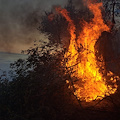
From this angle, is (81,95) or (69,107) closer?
(69,107)

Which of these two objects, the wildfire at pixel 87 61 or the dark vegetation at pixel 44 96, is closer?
the dark vegetation at pixel 44 96

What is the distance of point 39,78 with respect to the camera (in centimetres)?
614

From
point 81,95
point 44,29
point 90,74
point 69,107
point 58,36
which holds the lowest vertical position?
point 69,107

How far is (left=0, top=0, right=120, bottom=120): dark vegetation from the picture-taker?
4.75m

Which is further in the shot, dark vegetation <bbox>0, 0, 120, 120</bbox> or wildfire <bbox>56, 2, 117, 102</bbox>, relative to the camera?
wildfire <bbox>56, 2, 117, 102</bbox>

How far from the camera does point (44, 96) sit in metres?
5.47

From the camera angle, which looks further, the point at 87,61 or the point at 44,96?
the point at 87,61

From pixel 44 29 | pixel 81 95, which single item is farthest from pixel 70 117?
pixel 44 29

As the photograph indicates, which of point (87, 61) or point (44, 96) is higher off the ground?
point (87, 61)

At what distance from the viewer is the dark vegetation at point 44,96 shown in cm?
475

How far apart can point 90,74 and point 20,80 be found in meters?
3.16

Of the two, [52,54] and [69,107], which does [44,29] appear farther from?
[69,107]

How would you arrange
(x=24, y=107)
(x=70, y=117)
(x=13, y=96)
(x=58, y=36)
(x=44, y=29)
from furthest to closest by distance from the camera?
(x=44, y=29)
(x=58, y=36)
(x=13, y=96)
(x=24, y=107)
(x=70, y=117)

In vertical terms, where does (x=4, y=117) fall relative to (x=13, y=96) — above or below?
below
